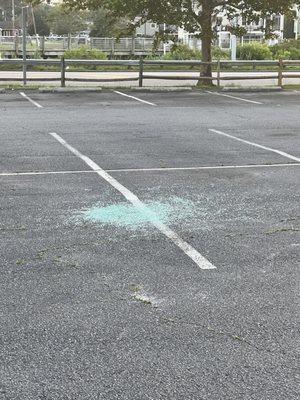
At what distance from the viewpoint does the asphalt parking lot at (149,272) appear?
345cm

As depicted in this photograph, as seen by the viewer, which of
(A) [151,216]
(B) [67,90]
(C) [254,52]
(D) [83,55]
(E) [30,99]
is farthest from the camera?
(C) [254,52]

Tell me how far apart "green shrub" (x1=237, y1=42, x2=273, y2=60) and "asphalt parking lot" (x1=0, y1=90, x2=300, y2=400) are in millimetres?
35973

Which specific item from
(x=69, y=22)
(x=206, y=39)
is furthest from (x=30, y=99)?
(x=69, y=22)

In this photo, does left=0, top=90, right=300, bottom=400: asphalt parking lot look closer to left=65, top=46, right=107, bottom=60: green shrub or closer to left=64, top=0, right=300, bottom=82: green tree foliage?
left=64, top=0, right=300, bottom=82: green tree foliage

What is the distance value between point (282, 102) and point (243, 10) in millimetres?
5478

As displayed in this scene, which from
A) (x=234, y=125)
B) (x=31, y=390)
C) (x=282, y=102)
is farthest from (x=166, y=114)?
(x=31, y=390)

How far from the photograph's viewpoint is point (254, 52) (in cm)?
4541

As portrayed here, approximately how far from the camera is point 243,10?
2405 centimetres

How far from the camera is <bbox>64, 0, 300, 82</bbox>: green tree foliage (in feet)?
75.4

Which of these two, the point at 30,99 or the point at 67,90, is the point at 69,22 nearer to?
the point at 67,90

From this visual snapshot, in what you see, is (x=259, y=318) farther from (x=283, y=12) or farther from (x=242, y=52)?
(x=242, y=52)

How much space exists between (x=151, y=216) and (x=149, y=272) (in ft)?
5.47

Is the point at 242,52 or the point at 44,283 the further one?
the point at 242,52

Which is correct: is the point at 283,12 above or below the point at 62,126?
above
